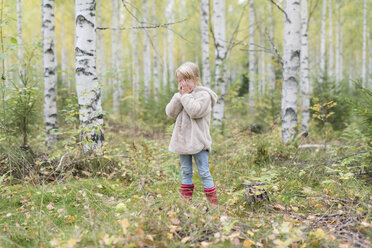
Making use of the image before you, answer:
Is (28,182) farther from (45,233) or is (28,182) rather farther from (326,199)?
(326,199)

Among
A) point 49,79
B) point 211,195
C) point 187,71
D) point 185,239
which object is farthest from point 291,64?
point 49,79

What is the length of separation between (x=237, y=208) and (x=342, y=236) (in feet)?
3.50

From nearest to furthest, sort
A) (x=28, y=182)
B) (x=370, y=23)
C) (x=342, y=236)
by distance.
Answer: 1. (x=342, y=236)
2. (x=28, y=182)
3. (x=370, y=23)

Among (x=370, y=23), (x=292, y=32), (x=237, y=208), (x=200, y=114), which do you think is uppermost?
(x=370, y=23)

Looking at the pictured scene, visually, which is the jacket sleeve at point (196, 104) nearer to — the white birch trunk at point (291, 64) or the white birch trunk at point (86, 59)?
the white birch trunk at point (86, 59)

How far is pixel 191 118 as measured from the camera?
314 cm

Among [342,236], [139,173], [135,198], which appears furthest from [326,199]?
[139,173]

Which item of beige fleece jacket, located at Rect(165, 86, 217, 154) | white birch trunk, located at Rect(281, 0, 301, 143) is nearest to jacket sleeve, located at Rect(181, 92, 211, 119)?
beige fleece jacket, located at Rect(165, 86, 217, 154)

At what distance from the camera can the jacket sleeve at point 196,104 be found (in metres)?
2.98

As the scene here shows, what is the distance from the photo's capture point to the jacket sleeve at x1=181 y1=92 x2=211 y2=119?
2984mm

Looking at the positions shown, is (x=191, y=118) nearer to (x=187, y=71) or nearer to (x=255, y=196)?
(x=187, y=71)

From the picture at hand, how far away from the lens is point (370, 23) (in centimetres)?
1788

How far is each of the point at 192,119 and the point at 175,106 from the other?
250 millimetres

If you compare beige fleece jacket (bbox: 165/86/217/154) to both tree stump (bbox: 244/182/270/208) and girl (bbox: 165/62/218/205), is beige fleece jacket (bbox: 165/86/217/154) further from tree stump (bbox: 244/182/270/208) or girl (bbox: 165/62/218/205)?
tree stump (bbox: 244/182/270/208)
